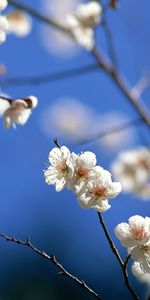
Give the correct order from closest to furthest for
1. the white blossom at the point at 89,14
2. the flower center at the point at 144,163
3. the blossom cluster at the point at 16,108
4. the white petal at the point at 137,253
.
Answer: the white petal at the point at 137,253 < the blossom cluster at the point at 16,108 < the white blossom at the point at 89,14 < the flower center at the point at 144,163

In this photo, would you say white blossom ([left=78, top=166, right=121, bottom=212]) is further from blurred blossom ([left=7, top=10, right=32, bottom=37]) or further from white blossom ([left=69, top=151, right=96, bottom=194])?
blurred blossom ([left=7, top=10, right=32, bottom=37])

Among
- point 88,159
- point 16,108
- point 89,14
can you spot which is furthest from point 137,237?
point 89,14

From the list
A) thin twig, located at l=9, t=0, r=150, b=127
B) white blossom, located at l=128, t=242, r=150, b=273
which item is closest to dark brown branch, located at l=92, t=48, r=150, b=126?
thin twig, located at l=9, t=0, r=150, b=127

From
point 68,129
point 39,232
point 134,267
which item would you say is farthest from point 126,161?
point 39,232

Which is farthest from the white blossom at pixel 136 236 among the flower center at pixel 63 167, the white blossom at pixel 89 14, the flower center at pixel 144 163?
the flower center at pixel 144 163

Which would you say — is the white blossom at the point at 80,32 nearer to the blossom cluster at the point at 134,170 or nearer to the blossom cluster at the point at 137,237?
the blossom cluster at the point at 134,170
